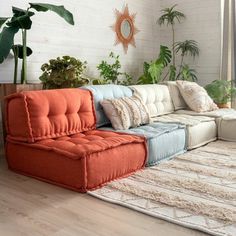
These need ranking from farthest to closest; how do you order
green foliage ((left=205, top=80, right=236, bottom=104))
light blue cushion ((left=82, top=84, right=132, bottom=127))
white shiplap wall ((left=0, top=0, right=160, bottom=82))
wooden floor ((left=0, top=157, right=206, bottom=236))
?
1. green foliage ((left=205, top=80, right=236, bottom=104))
2. white shiplap wall ((left=0, top=0, right=160, bottom=82))
3. light blue cushion ((left=82, top=84, right=132, bottom=127))
4. wooden floor ((left=0, top=157, right=206, bottom=236))

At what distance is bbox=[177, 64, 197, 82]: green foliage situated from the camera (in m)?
4.76

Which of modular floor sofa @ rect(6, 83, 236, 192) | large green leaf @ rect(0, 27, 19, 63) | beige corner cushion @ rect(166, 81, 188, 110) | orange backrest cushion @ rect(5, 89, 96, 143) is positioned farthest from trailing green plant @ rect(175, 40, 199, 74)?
large green leaf @ rect(0, 27, 19, 63)

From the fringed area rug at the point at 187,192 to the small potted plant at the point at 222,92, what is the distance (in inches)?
61.2

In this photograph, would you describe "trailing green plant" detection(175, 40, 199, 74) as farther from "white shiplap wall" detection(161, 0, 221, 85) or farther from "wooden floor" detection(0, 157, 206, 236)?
"wooden floor" detection(0, 157, 206, 236)

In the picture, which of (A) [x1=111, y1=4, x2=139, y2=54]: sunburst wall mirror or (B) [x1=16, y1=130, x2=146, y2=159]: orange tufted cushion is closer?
(B) [x1=16, y1=130, x2=146, y2=159]: orange tufted cushion

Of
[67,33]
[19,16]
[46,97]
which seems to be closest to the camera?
[46,97]

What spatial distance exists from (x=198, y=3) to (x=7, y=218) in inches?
177

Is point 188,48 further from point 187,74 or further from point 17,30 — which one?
point 17,30

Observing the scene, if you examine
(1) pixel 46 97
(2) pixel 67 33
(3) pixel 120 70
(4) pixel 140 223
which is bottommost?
(4) pixel 140 223

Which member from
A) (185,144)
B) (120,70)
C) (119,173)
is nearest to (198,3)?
(120,70)

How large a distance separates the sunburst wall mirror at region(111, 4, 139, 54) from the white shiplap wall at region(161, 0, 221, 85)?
0.95 m

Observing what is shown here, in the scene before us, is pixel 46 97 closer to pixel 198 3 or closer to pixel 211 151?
pixel 211 151

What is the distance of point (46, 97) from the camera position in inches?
104

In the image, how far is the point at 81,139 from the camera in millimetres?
2572
